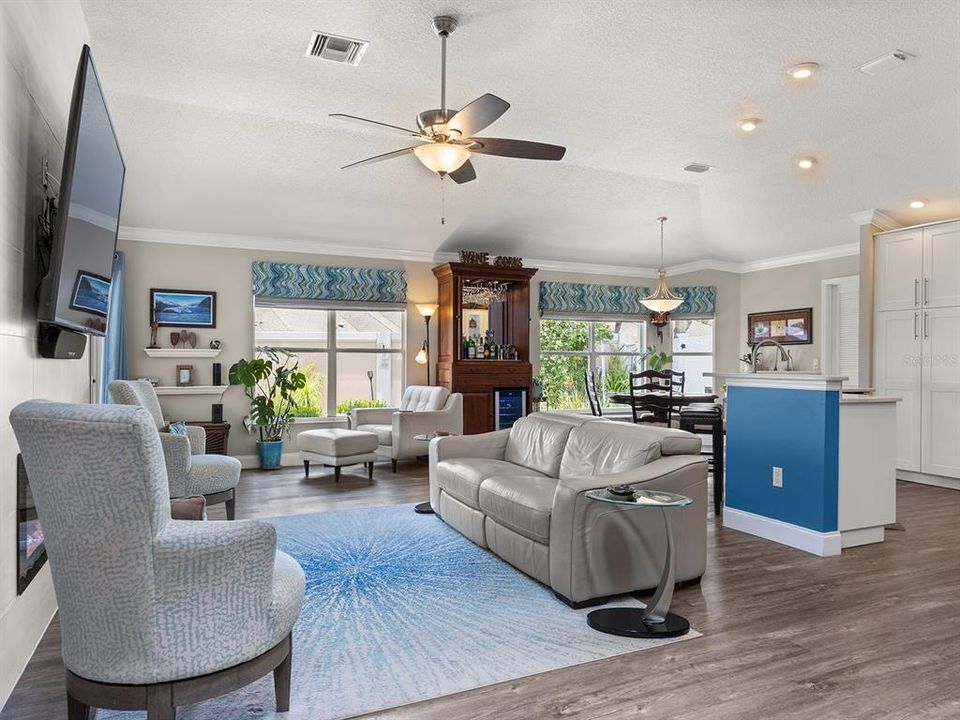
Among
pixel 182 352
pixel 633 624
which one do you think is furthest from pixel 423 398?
pixel 633 624

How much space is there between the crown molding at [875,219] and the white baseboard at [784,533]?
3946 millimetres

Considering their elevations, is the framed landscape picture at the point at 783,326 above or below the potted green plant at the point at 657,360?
above

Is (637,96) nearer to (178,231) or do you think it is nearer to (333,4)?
(333,4)

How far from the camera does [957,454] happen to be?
5.82 meters

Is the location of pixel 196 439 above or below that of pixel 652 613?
above

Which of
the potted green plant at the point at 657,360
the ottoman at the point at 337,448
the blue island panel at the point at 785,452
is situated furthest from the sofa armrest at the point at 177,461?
the potted green plant at the point at 657,360

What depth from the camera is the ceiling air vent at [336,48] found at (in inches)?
147

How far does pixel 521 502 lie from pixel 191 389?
4384mm

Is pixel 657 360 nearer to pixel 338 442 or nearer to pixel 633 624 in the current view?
pixel 338 442

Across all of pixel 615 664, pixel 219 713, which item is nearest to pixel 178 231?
pixel 219 713

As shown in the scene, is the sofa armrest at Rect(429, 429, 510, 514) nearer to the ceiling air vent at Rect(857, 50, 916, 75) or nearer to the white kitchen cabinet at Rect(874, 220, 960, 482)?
the ceiling air vent at Rect(857, 50, 916, 75)

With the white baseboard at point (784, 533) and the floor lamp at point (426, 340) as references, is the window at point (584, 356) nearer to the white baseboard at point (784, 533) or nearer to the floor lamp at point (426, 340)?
the floor lamp at point (426, 340)

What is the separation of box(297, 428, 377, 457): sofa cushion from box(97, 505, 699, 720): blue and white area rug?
2.04 metres

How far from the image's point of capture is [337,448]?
6.02 meters
